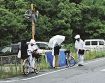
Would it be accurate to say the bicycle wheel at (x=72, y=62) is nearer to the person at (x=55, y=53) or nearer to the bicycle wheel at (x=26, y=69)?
the person at (x=55, y=53)

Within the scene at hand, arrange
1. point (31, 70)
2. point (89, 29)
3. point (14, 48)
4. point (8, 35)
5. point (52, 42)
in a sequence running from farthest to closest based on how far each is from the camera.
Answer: point (89, 29) → point (8, 35) → point (14, 48) → point (52, 42) → point (31, 70)

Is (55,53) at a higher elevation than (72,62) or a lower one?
higher

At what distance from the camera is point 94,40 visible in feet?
155

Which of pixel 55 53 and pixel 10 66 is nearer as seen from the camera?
pixel 10 66

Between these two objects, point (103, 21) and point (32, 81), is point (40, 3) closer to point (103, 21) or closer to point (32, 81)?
point (103, 21)

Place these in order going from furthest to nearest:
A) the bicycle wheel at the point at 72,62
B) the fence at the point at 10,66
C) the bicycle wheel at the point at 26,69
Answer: the bicycle wheel at the point at 72,62 → the fence at the point at 10,66 → the bicycle wheel at the point at 26,69

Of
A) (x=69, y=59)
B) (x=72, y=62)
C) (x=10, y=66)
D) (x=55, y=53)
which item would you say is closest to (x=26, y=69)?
(x=10, y=66)

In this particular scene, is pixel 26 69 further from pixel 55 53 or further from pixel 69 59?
pixel 69 59

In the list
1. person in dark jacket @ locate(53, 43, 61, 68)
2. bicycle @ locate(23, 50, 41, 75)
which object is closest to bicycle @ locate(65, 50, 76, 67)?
person in dark jacket @ locate(53, 43, 61, 68)

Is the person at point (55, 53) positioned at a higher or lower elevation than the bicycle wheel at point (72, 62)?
higher

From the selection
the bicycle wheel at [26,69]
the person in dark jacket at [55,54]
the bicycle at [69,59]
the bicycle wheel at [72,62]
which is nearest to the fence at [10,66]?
the bicycle wheel at [26,69]

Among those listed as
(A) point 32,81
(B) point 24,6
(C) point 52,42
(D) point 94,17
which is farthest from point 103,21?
(A) point 32,81

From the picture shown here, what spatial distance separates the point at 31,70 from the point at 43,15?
25449 mm

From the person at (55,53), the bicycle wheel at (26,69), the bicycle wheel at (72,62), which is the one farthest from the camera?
the bicycle wheel at (72,62)
